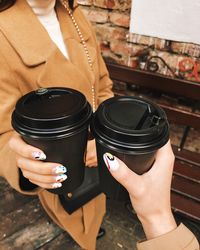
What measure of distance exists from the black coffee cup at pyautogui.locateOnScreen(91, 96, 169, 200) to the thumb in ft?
0.04

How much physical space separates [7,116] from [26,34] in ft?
0.77

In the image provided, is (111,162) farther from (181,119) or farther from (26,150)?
(181,119)

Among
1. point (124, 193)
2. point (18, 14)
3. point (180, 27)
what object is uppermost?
point (18, 14)

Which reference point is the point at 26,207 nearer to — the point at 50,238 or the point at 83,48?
the point at 50,238

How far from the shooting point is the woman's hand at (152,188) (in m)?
0.53

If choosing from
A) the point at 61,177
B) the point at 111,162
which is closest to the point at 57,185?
the point at 61,177

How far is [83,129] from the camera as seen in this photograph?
20.8 inches

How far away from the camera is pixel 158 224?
2.06 feet

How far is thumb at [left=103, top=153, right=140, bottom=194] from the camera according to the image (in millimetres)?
519

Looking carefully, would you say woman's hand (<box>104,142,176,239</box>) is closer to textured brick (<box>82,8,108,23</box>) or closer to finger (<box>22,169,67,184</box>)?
finger (<box>22,169,67,184</box>)

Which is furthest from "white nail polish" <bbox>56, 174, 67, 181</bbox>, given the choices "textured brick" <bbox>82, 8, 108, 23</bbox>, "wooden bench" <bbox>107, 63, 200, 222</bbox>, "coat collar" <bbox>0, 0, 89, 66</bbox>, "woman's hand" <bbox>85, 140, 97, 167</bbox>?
"textured brick" <bbox>82, 8, 108, 23</bbox>

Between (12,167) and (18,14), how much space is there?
417mm

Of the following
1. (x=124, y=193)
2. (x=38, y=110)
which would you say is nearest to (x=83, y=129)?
(x=38, y=110)

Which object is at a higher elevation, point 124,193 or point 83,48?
point 83,48
